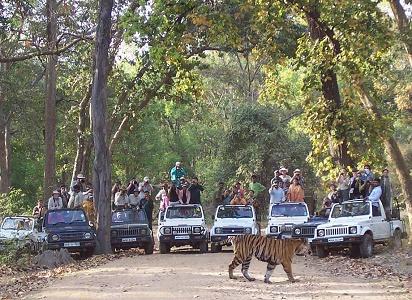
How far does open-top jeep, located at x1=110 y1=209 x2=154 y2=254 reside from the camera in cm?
2177

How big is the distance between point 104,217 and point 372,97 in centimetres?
985

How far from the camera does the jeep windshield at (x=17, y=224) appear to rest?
21.8m

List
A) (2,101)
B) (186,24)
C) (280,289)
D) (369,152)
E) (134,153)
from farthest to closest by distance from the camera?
1. (134,153)
2. (2,101)
3. (369,152)
4. (186,24)
5. (280,289)

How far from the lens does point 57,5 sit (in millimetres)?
28000

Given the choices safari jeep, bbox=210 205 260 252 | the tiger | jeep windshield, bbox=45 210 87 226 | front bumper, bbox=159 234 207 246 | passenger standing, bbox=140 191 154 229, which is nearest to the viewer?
the tiger

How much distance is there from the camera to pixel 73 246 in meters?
20.8

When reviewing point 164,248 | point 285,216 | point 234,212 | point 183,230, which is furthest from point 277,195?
point 164,248

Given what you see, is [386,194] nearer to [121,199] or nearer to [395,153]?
[395,153]

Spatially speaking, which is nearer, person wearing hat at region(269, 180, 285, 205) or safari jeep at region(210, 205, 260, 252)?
safari jeep at region(210, 205, 260, 252)

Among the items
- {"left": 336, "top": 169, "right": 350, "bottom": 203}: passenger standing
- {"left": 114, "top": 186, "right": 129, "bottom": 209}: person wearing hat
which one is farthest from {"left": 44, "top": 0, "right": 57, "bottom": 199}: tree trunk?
{"left": 336, "top": 169, "right": 350, "bottom": 203}: passenger standing

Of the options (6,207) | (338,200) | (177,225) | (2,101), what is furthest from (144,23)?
(2,101)

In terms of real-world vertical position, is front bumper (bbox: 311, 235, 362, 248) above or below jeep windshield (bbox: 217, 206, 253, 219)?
below

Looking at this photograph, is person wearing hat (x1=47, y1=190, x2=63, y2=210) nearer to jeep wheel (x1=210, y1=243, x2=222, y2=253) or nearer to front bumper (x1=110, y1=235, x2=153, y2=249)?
front bumper (x1=110, y1=235, x2=153, y2=249)

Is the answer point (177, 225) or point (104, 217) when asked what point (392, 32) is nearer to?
point (177, 225)
